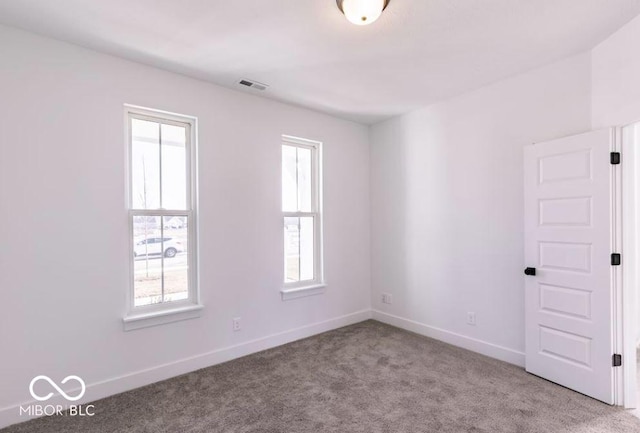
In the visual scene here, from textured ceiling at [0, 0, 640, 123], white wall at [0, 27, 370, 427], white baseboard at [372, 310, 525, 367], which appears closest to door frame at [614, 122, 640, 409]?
white baseboard at [372, 310, 525, 367]

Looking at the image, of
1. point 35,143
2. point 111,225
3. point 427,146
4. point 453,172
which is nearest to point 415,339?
point 453,172

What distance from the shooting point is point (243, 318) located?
325cm

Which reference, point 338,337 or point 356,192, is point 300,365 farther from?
point 356,192

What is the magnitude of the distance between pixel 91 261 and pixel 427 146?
352cm

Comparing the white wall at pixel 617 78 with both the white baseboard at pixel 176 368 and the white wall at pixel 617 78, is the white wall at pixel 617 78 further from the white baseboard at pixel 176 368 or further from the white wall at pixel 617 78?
the white baseboard at pixel 176 368

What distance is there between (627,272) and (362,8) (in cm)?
261

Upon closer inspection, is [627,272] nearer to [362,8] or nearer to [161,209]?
[362,8]

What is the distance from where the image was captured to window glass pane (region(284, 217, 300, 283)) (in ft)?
12.2

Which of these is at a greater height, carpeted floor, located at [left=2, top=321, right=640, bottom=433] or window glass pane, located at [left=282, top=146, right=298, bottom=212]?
window glass pane, located at [left=282, top=146, right=298, bottom=212]

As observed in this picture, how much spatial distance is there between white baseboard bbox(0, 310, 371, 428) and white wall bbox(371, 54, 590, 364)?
1.19m

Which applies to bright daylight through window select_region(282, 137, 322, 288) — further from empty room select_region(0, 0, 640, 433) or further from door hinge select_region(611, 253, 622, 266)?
door hinge select_region(611, 253, 622, 266)

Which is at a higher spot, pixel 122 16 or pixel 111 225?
pixel 122 16

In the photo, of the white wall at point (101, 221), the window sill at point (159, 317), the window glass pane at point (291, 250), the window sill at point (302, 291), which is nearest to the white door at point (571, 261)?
the window sill at point (302, 291)

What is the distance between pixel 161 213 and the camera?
2.85 m
